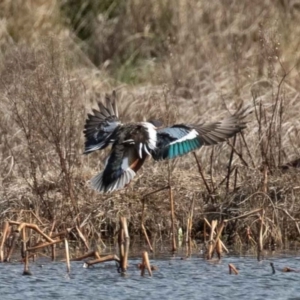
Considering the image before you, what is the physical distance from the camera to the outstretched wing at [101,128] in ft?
28.7

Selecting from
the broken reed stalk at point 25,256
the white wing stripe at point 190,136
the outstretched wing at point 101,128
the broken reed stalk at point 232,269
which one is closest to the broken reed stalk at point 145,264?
the broken reed stalk at point 232,269


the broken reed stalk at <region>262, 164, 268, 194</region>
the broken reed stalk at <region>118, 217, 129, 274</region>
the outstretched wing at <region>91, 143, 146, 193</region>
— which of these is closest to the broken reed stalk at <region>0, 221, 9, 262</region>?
the broken reed stalk at <region>118, 217, 129, 274</region>

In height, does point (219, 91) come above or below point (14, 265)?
above

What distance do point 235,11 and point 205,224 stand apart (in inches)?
248

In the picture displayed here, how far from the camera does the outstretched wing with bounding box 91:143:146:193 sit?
8.37 meters

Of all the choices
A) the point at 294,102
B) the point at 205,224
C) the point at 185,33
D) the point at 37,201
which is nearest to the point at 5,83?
the point at 37,201

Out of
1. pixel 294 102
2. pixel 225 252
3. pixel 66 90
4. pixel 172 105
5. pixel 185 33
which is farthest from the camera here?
pixel 185 33

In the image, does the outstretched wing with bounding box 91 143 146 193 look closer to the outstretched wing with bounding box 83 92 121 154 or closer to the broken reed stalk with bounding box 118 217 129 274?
the outstretched wing with bounding box 83 92 121 154

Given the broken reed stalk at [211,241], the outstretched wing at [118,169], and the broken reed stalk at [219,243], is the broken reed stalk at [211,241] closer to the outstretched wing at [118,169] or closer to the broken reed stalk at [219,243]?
the broken reed stalk at [219,243]

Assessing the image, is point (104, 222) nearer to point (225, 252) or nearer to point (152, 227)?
point (152, 227)

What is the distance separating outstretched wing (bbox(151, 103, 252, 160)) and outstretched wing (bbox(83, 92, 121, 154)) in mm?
478

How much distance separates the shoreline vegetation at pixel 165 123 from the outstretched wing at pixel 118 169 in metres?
0.30

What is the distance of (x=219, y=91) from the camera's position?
12.1 metres

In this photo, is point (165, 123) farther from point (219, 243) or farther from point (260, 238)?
point (219, 243)
